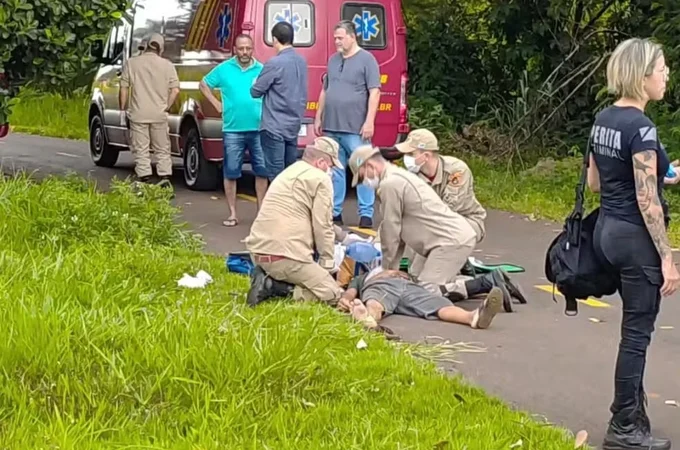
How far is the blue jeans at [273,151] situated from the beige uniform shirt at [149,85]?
2032mm

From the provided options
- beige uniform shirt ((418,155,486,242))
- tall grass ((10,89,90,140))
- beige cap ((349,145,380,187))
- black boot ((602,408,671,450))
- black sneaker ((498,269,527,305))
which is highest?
beige cap ((349,145,380,187))

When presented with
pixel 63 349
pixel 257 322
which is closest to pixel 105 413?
pixel 63 349

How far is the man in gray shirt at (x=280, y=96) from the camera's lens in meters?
11.0

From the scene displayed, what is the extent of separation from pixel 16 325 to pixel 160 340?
68cm

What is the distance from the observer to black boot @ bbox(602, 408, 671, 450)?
5094 millimetres

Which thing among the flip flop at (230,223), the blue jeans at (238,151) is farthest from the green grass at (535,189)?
the flip flop at (230,223)

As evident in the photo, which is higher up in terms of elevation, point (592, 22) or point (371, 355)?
point (592, 22)

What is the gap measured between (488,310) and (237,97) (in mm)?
4857

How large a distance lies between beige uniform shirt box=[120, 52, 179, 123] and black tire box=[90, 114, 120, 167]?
3698 mm

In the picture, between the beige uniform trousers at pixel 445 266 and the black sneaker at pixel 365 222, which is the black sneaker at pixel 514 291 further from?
the black sneaker at pixel 365 222

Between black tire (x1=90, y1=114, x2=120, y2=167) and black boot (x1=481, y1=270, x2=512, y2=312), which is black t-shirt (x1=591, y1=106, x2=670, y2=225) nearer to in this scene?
black boot (x1=481, y1=270, x2=512, y2=312)

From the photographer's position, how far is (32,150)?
64.1 ft

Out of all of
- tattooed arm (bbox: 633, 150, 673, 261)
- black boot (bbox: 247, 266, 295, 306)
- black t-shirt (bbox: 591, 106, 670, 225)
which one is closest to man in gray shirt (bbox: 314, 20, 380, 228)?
black boot (bbox: 247, 266, 295, 306)

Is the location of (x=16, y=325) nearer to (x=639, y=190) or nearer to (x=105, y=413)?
(x=105, y=413)
